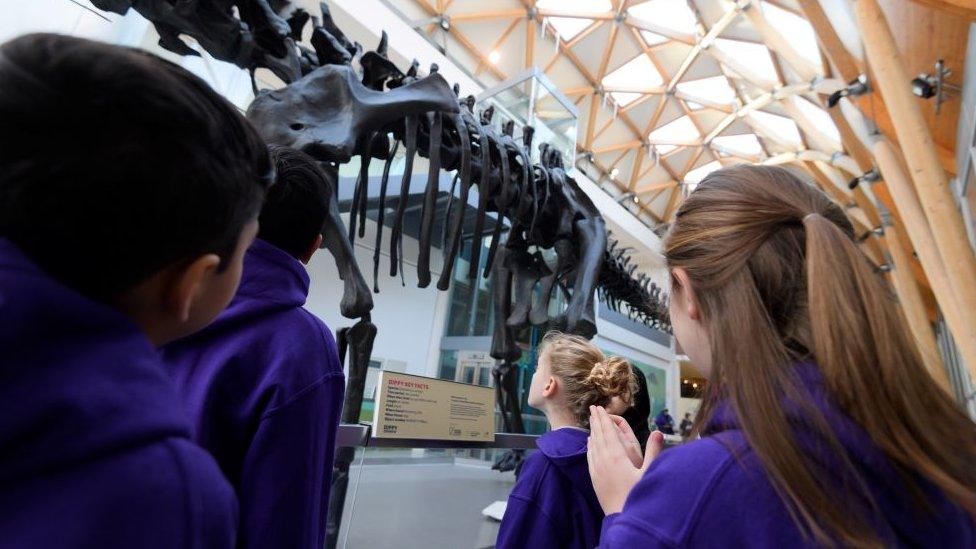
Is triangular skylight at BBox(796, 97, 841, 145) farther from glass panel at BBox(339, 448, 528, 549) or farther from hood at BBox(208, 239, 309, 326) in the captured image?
hood at BBox(208, 239, 309, 326)

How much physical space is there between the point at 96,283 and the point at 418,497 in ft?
12.2

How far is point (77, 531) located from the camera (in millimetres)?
427

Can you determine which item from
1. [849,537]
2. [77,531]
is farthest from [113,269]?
[849,537]

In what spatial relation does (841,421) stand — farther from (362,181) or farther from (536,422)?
(536,422)

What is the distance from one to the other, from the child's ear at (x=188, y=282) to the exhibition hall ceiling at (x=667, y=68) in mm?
9239

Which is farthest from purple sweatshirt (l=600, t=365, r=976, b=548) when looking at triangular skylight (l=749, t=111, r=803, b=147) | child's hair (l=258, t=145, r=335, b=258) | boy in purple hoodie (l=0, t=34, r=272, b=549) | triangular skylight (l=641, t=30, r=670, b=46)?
triangular skylight (l=749, t=111, r=803, b=147)

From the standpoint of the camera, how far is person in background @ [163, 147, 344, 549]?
93 centimetres

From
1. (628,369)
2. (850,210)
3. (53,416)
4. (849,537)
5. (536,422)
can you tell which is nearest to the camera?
(53,416)

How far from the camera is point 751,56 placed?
13180 millimetres

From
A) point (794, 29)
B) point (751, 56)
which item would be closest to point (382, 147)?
point (794, 29)

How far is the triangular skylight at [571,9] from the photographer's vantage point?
12070 millimetres

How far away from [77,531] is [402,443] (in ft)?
6.69

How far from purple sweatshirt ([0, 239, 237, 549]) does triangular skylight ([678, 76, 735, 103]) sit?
16589 millimetres

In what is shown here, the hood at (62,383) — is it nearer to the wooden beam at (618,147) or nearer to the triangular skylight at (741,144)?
the wooden beam at (618,147)
